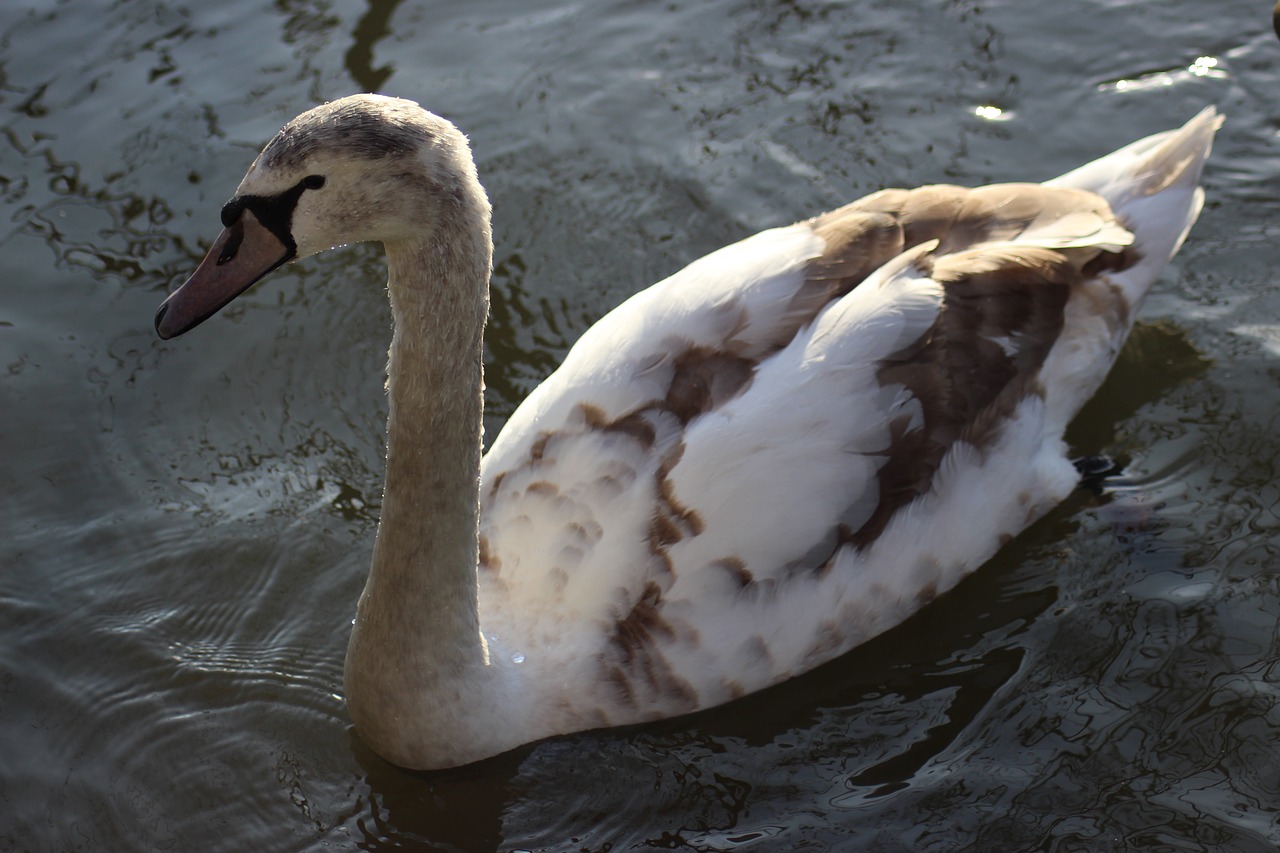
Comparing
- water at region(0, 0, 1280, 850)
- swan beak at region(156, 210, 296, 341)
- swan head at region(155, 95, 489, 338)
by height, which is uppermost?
swan head at region(155, 95, 489, 338)

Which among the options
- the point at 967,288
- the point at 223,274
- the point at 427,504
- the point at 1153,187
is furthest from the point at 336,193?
the point at 1153,187

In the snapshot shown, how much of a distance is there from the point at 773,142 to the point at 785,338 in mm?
2714

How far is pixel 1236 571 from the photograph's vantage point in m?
5.52

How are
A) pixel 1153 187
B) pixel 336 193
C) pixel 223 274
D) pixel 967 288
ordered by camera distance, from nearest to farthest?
pixel 336 193
pixel 223 274
pixel 967 288
pixel 1153 187

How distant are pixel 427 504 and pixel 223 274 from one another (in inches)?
35.8

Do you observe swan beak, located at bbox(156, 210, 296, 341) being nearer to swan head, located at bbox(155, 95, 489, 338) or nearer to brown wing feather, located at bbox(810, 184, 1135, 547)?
swan head, located at bbox(155, 95, 489, 338)

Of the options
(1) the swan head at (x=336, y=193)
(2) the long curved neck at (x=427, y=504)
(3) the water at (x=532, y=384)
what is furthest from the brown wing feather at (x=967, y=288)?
(1) the swan head at (x=336, y=193)

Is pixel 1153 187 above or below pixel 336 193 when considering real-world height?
below

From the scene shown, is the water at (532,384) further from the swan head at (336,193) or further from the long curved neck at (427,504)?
the swan head at (336,193)

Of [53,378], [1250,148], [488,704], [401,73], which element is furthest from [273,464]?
[1250,148]

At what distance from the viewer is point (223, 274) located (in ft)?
13.2

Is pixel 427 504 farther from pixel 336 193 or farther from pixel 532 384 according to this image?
pixel 532 384

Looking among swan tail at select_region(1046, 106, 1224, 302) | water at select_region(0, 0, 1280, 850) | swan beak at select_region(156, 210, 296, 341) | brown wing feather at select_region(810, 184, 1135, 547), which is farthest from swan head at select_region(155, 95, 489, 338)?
swan tail at select_region(1046, 106, 1224, 302)

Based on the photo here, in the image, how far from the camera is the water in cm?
486
